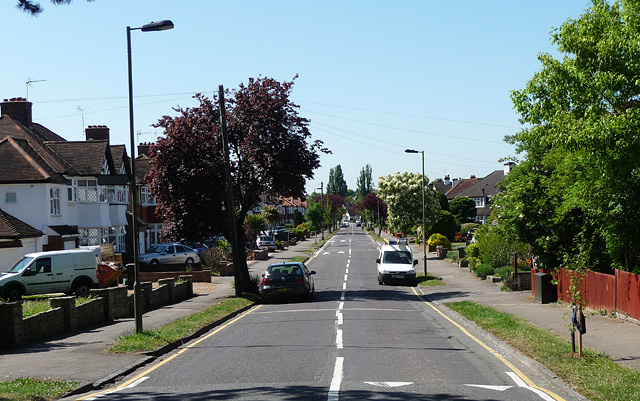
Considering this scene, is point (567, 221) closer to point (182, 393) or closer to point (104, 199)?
point (182, 393)

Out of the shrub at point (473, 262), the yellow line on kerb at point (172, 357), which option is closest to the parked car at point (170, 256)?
the shrub at point (473, 262)

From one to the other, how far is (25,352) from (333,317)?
9091mm

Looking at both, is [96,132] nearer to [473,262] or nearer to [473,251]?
[473,251]

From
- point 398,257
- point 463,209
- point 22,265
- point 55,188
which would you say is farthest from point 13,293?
point 463,209

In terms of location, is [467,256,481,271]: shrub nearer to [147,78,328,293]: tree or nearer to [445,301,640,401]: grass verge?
[147,78,328,293]: tree

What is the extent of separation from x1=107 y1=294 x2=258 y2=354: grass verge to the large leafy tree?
9939 mm

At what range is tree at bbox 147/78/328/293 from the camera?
27656mm

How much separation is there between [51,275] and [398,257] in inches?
690

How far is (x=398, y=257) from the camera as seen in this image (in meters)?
35.8

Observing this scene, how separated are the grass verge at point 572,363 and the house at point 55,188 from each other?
2313 centimetres

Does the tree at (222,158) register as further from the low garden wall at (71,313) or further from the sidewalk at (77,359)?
the sidewalk at (77,359)

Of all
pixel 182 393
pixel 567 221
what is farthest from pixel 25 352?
pixel 567 221

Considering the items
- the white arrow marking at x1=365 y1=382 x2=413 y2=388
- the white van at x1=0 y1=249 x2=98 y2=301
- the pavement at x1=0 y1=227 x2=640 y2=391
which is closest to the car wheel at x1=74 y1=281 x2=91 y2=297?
the white van at x1=0 y1=249 x2=98 y2=301

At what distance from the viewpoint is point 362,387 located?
9703 mm
